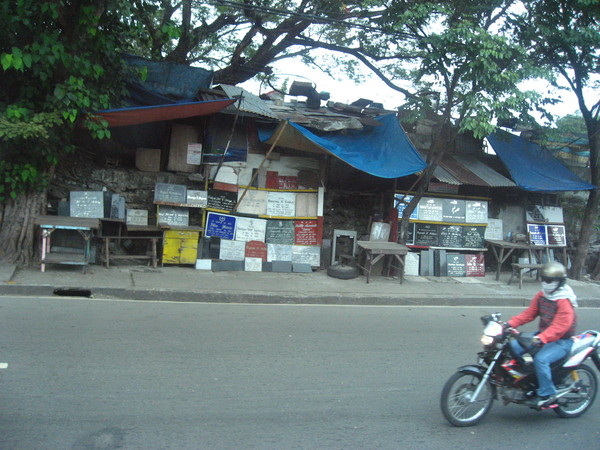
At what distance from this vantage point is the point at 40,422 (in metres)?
3.69

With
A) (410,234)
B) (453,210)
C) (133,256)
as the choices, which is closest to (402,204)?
(410,234)

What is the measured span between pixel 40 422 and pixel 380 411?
273 centimetres

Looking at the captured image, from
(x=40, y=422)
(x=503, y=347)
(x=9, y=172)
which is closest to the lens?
(x=40, y=422)

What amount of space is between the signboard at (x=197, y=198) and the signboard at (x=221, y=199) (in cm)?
27

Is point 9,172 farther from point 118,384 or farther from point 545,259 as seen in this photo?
point 545,259

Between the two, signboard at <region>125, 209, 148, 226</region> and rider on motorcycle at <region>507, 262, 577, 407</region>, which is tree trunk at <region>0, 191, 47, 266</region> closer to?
signboard at <region>125, 209, 148, 226</region>

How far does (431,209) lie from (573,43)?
484 centimetres

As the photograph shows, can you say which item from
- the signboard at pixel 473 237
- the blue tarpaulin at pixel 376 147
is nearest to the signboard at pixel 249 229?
the blue tarpaulin at pixel 376 147

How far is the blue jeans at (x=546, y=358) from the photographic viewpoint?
409 centimetres

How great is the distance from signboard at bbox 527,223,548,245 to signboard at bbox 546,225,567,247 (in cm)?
13

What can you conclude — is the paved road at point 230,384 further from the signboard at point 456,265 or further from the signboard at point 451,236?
the signboard at point 451,236

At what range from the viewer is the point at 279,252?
36.6ft

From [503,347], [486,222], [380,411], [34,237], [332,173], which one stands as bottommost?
[380,411]

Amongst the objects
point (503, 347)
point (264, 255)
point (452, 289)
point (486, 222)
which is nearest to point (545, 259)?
point (486, 222)
